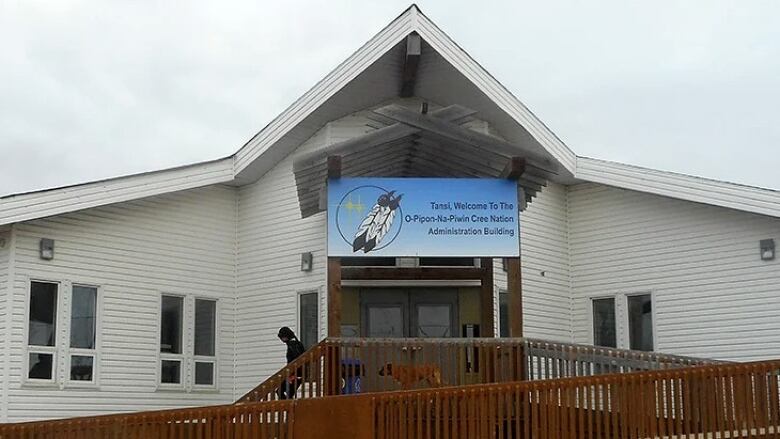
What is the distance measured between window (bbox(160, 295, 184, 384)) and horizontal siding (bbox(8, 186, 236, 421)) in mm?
190

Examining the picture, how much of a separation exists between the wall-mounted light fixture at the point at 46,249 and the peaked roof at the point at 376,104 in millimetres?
823

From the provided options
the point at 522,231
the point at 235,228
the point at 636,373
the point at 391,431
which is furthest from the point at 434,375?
the point at 235,228

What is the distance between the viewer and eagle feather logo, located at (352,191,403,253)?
14.1 meters

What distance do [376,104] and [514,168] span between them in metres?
4.62

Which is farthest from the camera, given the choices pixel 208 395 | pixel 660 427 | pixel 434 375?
pixel 208 395

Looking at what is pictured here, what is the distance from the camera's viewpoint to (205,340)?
18.8 m

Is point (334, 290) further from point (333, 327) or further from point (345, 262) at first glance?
point (345, 262)

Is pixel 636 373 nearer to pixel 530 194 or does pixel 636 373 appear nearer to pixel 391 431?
pixel 391 431

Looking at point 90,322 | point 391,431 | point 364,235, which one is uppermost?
point 364,235

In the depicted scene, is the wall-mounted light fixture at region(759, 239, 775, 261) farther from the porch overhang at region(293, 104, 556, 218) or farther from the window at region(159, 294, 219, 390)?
the window at region(159, 294, 219, 390)

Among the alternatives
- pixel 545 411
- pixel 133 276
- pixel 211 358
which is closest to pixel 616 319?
pixel 211 358

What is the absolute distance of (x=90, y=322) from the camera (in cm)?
1712

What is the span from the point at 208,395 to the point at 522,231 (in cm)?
645

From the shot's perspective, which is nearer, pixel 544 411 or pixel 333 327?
pixel 544 411
